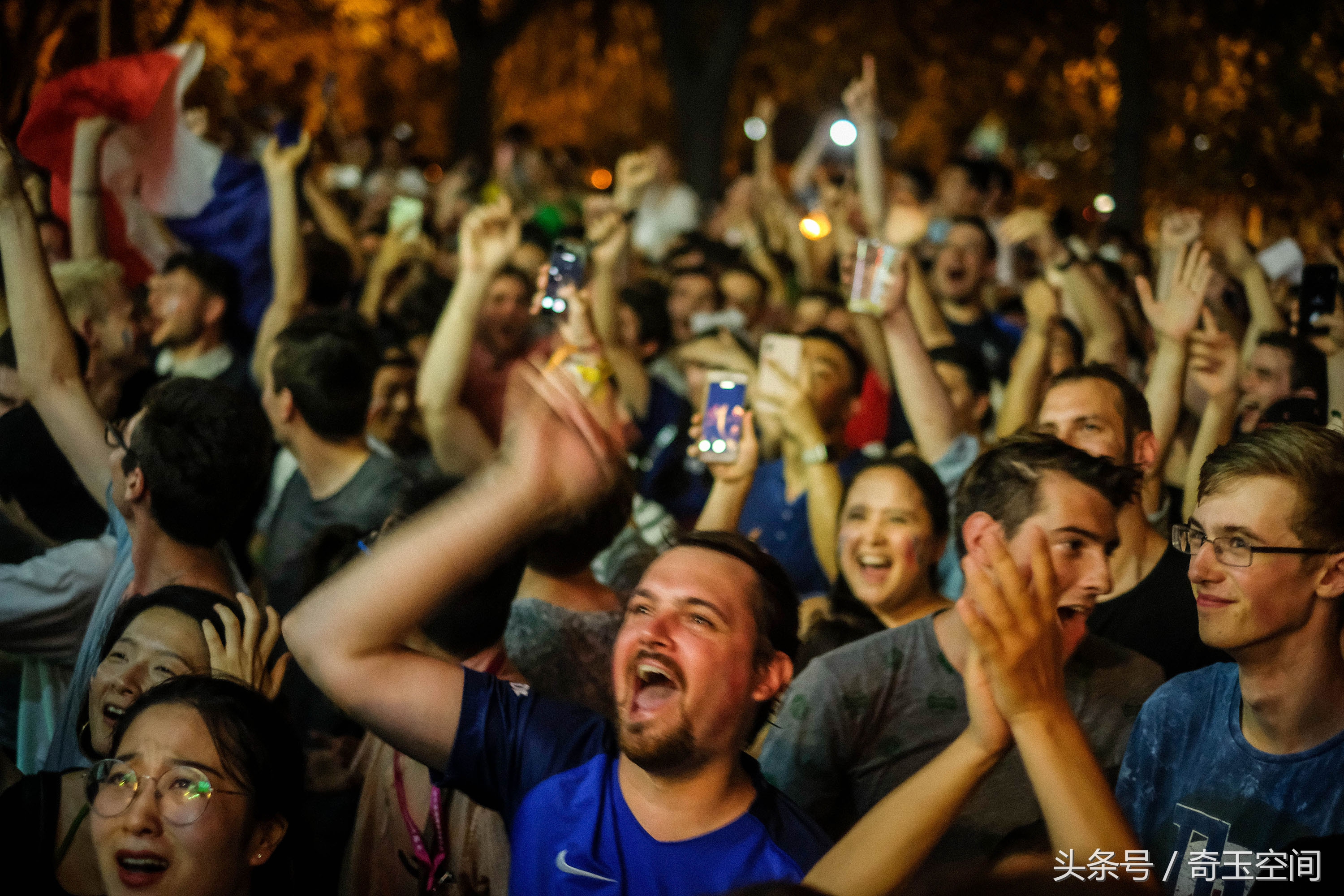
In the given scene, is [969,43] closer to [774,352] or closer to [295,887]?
[774,352]

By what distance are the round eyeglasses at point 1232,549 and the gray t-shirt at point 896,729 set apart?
517mm

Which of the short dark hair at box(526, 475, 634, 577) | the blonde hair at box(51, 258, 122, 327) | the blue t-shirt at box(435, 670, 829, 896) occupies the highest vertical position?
the blonde hair at box(51, 258, 122, 327)

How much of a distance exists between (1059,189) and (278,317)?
49.3 feet

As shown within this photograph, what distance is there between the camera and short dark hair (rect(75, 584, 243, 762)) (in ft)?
9.00

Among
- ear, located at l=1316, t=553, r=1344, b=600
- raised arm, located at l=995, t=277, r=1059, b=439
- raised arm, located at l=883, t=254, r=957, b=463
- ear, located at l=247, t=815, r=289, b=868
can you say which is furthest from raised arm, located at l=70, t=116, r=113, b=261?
ear, located at l=1316, t=553, r=1344, b=600

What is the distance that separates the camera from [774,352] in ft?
15.7

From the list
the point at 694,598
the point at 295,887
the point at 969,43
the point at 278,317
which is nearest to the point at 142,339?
the point at 278,317

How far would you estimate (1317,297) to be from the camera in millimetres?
4516

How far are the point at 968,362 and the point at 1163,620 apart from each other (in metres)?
2.25

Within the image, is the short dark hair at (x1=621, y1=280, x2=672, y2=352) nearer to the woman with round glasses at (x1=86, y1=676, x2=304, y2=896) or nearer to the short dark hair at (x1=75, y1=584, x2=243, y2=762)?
the short dark hair at (x1=75, y1=584, x2=243, y2=762)

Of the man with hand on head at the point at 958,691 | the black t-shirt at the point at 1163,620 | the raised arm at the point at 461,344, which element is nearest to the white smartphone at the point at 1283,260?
the black t-shirt at the point at 1163,620

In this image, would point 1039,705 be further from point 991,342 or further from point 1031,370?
point 991,342

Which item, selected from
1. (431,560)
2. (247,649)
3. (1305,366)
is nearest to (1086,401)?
(1305,366)

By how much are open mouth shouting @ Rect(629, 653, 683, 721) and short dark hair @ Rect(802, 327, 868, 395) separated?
323 centimetres
